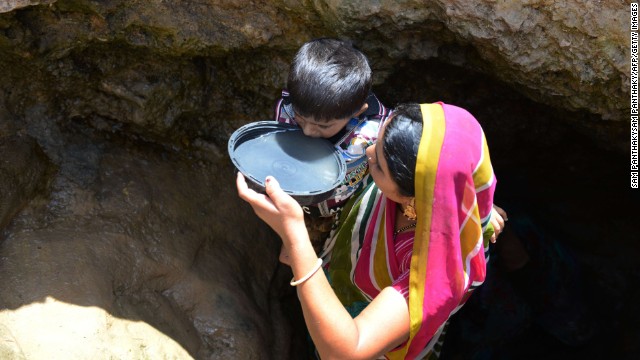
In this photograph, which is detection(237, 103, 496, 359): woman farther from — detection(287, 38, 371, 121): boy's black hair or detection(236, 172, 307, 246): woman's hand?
detection(287, 38, 371, 121): boy's black hair

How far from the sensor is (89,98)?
203 cm

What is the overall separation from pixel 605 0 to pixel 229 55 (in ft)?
3.59

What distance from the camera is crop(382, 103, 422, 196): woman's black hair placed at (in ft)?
4.62

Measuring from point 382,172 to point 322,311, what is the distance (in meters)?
0.34

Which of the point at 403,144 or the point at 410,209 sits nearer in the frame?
the point at 403,144

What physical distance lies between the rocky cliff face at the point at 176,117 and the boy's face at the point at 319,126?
34 cm

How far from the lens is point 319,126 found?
1.69 m

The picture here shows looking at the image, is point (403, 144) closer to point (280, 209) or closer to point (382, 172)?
point (382, 172)

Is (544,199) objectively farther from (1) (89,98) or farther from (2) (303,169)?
(1) (89,98)

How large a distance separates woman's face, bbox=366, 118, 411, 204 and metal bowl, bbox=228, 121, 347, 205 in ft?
0.39

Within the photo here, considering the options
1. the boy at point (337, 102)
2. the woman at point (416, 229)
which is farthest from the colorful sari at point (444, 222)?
the boy at point (337, 102)

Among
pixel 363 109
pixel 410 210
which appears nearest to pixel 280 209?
pixel 410 210

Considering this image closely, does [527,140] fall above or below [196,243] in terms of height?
below

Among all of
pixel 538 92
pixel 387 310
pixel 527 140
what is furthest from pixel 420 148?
pixel 527 140
